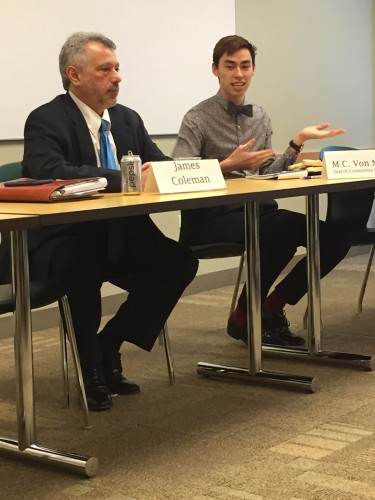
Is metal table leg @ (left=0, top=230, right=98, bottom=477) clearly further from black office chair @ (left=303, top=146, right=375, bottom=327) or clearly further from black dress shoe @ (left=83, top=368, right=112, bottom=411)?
black office chair @ (left=303, top=146, right=375, bottom=327)

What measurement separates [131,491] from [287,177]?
157 centimetres

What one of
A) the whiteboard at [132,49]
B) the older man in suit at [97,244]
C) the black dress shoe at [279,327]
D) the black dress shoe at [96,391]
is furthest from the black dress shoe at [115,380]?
the whiteboard at [132,49]

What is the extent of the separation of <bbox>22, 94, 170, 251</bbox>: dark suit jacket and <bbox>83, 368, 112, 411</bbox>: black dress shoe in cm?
48

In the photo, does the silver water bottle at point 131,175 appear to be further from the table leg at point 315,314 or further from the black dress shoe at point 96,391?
the table leg at point 315,314

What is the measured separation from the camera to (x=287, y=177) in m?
3.35

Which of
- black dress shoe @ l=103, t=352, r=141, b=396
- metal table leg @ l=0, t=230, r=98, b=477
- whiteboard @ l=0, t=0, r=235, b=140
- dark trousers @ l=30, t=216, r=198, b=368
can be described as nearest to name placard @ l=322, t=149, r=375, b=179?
dark trousers @ l=30, t=216, r=198, b=368

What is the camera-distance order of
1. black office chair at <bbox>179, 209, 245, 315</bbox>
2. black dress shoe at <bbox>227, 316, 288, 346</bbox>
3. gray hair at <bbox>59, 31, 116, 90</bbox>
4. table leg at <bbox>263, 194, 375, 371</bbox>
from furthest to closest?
black dress shoe at <bbox>227, 316, 288, 346</bbox> < black office chair at <bbox>179, 209, 245, 315</bbox> < table leg at <bbox>263, 194, 375, 371</bbox> < gray hair at <bbox>59, 31, 116, 90</bbox>

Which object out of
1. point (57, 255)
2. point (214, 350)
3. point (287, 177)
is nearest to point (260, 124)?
point (287, 177)

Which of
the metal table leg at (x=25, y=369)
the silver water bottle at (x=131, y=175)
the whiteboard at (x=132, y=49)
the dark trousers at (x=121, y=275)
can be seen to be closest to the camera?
the metal table leg at (x=25, y=369)

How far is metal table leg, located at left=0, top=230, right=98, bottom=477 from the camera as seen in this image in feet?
7.48

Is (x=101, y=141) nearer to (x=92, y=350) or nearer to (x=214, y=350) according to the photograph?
(x=92, y=350)

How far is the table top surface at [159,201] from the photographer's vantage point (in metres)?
2.08

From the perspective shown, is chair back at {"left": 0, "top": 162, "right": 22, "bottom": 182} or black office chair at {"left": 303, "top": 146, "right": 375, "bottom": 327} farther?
black office chair at {"left": 303, "top": 146, "right": 375, "bottom": 327}

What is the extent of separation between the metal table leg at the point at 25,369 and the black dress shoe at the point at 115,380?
29.4 inches
